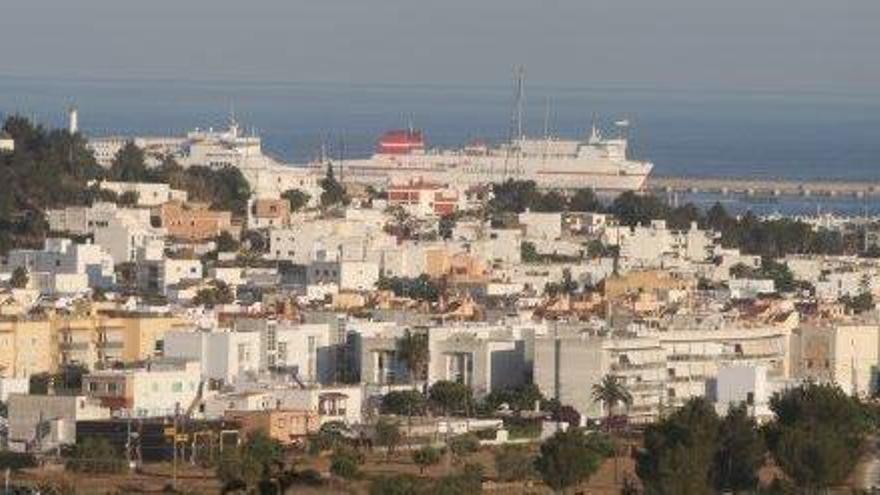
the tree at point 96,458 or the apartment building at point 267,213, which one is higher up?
the apartment building at point 267,213

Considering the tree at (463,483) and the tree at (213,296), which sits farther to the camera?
the tree at (213,296)

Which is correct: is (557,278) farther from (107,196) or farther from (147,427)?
(147,427)

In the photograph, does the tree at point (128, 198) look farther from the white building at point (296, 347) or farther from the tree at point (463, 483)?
the tree at point (463, 483)

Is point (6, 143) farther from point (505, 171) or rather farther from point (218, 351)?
point (505, 171)

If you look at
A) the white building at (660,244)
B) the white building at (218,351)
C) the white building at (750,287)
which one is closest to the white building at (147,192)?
the white building at (660,244)

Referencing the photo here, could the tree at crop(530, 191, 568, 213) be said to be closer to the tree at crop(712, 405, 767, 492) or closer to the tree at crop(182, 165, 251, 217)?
the tree at crop(182, 165, 251, 217)

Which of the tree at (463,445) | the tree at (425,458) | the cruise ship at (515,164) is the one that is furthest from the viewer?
the cruise ship at (515,164)

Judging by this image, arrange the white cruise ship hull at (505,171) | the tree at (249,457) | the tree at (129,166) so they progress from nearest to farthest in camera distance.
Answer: the tree at (249,457)
the tree at (129,166)
the white cruise ship hull at (505,171)
